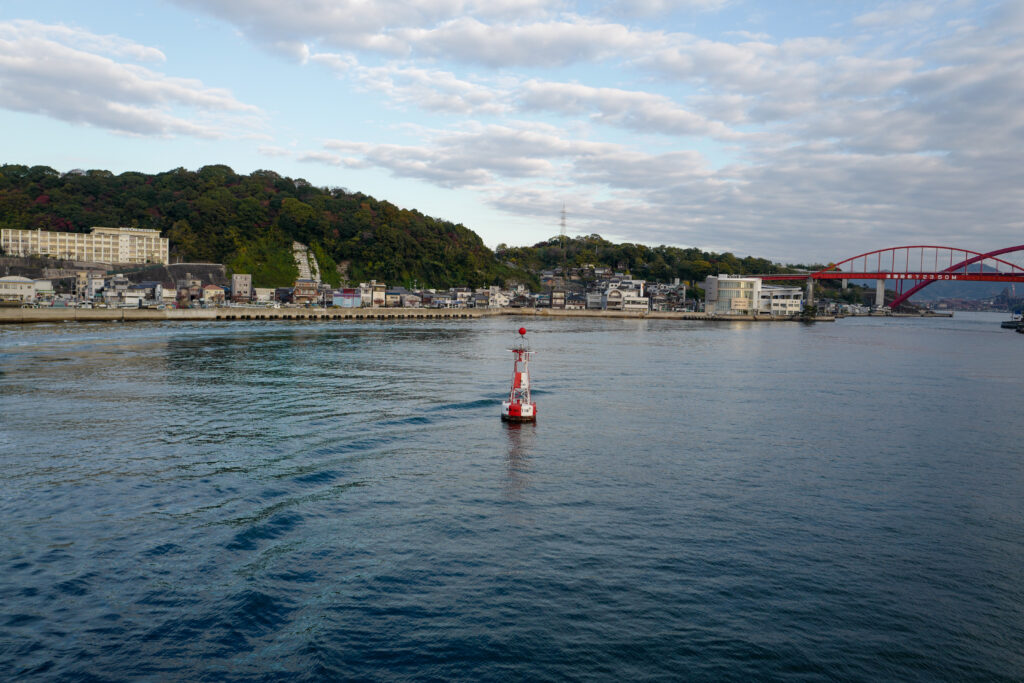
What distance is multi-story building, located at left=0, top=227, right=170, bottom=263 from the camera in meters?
99.4

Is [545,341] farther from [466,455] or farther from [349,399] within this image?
[466,455]

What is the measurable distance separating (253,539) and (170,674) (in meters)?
3.89

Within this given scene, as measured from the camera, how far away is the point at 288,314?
81.2m

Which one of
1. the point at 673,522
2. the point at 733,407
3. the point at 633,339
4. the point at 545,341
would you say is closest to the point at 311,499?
the point at 673,522

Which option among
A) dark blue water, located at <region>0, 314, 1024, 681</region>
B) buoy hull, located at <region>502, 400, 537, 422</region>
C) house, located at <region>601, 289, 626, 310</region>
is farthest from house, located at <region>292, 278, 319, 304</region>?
buoy hull, located at <region>502, 400, 537, 422</region>

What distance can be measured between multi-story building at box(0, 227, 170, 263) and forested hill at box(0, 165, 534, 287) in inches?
141

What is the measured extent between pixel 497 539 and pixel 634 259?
6002 inches

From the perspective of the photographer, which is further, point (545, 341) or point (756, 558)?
point (545, 341)

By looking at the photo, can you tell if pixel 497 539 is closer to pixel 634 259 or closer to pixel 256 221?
pixel 256 221

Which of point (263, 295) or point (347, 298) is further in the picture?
point (263, 295)

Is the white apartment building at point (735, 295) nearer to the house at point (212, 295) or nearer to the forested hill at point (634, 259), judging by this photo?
the forested hill at point (634, 259)

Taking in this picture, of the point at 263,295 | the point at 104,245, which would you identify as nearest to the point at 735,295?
the point at 263,295

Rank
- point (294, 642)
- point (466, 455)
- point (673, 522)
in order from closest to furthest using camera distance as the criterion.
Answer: point (294, 642) → point (673, 522) → point (466, 455)

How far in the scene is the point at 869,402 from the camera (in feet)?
91.3
